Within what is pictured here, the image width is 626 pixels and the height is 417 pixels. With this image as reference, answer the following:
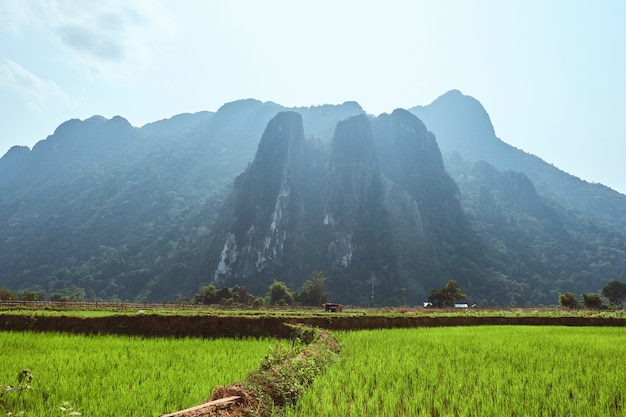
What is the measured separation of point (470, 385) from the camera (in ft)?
23.7

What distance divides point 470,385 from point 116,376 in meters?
6.49

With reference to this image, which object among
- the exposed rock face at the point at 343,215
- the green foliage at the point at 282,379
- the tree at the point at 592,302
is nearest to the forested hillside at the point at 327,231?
the exposed rock face at the point at 343,215

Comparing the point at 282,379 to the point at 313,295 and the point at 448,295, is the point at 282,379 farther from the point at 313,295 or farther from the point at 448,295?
the point at 313,295

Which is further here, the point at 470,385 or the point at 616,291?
the point at 616,291

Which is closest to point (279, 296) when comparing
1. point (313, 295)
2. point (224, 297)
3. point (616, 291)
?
point (313, 295)

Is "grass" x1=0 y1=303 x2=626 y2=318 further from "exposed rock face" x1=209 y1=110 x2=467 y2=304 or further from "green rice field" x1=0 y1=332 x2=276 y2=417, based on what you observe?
"exposed rock face" x1=209 y1=110 x2=467 y2=304

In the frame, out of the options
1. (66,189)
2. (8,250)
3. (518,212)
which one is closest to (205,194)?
(66,189)

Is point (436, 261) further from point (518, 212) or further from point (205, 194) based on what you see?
point (205, 194)

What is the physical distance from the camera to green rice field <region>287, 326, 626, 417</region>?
570 cm

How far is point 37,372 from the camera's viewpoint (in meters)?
7.89

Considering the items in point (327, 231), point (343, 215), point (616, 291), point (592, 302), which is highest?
point (343, 215)

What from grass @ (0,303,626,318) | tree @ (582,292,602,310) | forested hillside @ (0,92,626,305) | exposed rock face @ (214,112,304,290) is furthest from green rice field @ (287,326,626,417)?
exposed rock face @ (214,112,304,290)

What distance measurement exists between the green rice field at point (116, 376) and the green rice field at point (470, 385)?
1907 mm

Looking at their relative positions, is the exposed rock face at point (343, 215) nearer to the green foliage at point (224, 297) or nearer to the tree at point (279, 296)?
the tree at point (279, 296)
